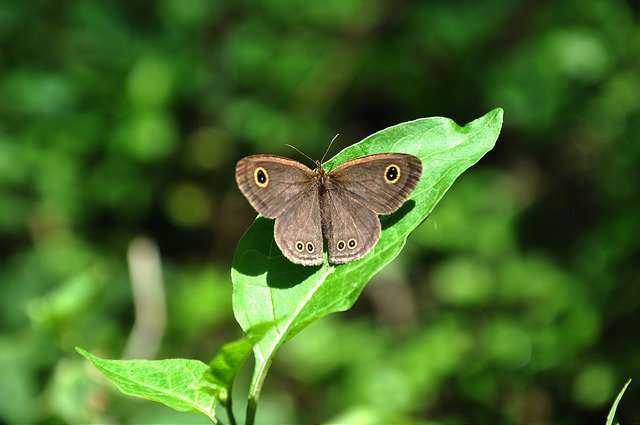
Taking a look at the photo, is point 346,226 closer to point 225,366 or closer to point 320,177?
point 320,177

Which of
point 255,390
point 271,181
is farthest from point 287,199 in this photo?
point 255,390

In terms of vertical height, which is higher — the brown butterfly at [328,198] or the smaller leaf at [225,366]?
the brown butterfly at [328,198]

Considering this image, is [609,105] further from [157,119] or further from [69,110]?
[69,110]

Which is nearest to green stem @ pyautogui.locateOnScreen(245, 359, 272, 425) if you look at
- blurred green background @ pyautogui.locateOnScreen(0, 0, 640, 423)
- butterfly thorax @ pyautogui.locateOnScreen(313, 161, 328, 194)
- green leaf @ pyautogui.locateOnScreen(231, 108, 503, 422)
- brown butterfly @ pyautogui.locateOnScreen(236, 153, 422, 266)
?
green leaf @ pyautogui.locateOnScreen(231, 108, 503, 422)

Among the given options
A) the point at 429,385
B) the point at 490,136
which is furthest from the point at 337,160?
the point at 429,385

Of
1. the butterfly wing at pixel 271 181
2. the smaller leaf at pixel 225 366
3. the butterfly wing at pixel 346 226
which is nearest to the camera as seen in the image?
the smaller leaf at pixel 225 366

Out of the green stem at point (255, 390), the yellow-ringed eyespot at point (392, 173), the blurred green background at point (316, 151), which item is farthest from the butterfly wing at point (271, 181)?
the blurred green background at point (316, 151)

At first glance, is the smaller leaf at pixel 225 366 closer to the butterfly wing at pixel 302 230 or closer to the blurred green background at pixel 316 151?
the butterfly wing at pixel 302 230
